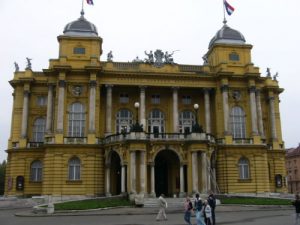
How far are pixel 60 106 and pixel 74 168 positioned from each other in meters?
8.19

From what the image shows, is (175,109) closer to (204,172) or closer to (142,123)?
(142,123)

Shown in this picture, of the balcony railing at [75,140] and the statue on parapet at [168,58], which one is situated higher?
the statue on parapet at [168,58]

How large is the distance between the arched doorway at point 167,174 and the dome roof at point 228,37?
19.2 metres

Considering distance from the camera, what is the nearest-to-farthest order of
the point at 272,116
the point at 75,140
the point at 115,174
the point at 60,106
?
the point at 75,140
the point at 60,106
the point at 115,174
the point at 272,116

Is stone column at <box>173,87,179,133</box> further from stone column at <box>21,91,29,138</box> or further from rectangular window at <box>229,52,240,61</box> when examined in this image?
stone column at <box>21,91,29,138</box>

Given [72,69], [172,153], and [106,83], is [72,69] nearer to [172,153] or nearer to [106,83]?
[106,83]

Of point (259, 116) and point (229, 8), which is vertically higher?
point (229, 8)

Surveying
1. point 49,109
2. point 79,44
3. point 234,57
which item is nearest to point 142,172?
point 49,109

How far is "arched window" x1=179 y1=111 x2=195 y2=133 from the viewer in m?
56.3

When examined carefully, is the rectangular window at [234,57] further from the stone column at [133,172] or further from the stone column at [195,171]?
the stone column at [133,172]

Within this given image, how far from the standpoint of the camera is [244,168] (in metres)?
53.6

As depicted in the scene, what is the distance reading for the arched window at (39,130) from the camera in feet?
182

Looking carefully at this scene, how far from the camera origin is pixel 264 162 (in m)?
53.7

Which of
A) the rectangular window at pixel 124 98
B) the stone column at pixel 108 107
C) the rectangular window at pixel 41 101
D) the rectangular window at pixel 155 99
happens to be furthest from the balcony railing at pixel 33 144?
the rectangular window at pixel 155 99
